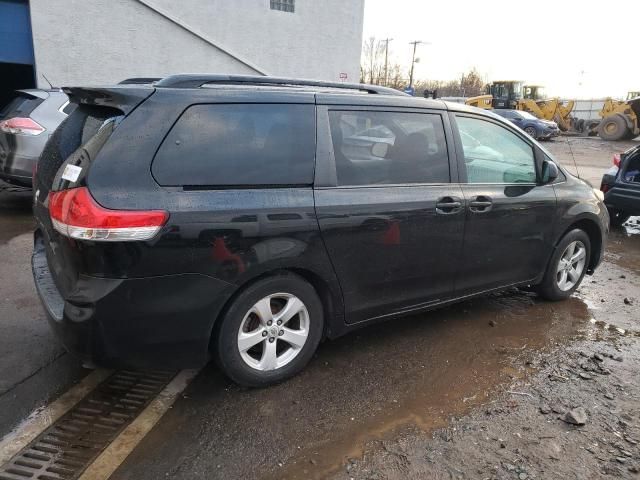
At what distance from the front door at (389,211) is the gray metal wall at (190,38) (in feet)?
36.9

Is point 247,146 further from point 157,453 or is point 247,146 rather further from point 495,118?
point 495,118

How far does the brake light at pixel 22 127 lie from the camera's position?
260 inches

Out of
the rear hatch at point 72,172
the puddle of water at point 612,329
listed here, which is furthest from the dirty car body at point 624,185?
the rear hatch at point 72,172

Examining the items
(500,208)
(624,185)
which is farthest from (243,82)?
(624,185)

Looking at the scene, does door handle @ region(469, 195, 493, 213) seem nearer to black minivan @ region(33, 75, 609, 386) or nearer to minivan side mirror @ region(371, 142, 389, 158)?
black minivan @ region(33, 75, 609, 386)

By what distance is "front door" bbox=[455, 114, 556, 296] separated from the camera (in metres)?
3.71

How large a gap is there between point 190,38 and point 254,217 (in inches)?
492

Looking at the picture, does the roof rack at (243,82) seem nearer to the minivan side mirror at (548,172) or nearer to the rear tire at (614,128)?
the minivan side mirror at (548,172)

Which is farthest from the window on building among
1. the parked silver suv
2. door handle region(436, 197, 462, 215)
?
door handle region(436, 197, 462, 215)

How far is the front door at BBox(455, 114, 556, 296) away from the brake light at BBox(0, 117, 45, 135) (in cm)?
554

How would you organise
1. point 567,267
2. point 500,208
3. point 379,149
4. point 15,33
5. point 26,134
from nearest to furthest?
point 379,149
point 500,208
point 567,267
point 26,134
point 15,33

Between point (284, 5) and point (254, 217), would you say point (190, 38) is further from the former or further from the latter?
point (254, 217)

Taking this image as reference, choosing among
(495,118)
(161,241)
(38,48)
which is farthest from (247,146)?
(38,48)

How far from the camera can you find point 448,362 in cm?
353
